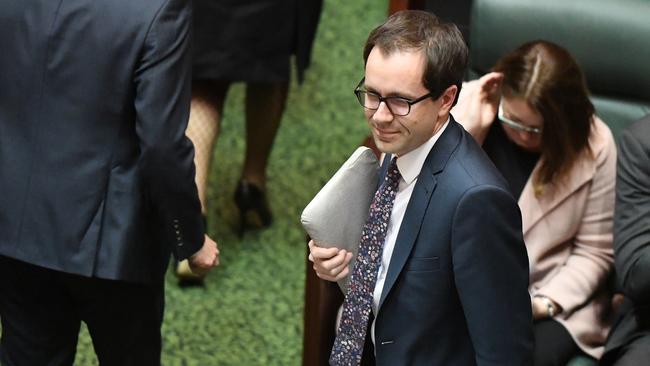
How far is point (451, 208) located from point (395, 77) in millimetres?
241

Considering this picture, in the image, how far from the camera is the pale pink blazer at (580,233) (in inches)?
104

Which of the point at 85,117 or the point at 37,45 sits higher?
the point at 37,45

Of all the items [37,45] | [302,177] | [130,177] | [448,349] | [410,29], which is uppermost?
[410,29]

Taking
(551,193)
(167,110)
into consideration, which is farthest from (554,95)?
(167,110)

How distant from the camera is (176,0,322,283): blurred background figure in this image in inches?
134

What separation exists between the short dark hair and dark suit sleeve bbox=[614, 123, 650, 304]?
2.70ft

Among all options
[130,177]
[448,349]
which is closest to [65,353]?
[130,177]

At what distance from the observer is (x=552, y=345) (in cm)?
258

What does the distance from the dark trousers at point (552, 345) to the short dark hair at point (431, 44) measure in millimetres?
919

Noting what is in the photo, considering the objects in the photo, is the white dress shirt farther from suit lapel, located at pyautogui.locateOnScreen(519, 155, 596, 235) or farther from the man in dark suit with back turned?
suit lapel, located at pyautogui.locateOnScreen(519, 155, 596, 235)

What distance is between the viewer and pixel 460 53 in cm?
184

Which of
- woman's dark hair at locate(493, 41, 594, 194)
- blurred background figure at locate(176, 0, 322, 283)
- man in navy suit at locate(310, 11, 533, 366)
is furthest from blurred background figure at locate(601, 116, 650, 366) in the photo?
blurred background figure at locate(176, 0, 322, 283)

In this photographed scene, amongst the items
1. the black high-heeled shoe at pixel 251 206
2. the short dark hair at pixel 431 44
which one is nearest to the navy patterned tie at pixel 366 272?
the short dark hair at pixel 431 44

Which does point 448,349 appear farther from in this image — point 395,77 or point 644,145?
point 644,145
